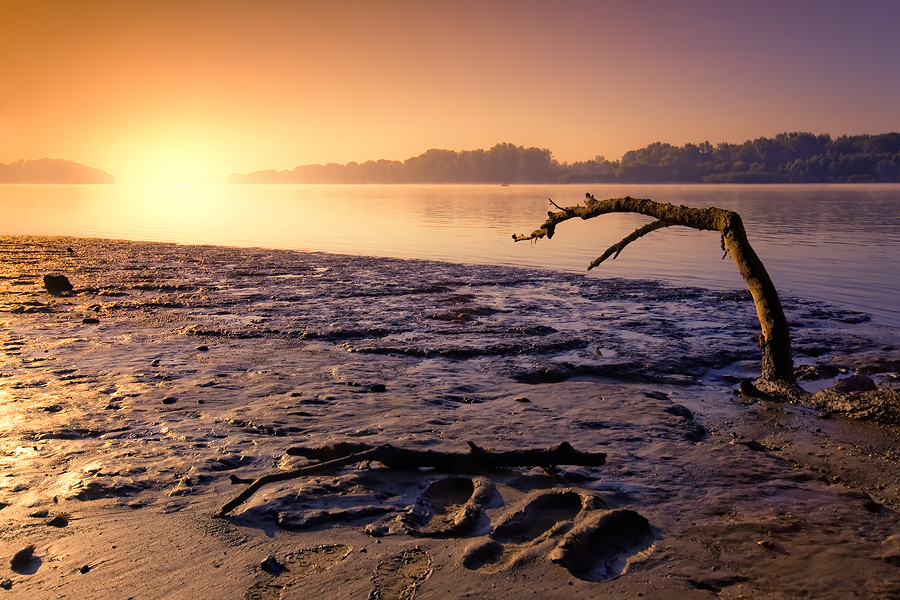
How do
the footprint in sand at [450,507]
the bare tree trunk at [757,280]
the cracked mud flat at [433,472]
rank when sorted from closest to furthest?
the cracked mud flat at [433,472]
the footprint in sand at [450,507]
the bare tree trunk at [757,280]

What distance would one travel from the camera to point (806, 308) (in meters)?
12.7

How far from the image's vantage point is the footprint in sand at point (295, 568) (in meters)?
3.21

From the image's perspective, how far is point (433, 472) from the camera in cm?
469

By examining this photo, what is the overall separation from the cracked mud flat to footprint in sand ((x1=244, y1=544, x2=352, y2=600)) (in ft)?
0.05

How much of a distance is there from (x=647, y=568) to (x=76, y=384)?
A: 595cm

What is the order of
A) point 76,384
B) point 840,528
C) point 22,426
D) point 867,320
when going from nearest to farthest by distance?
point 840,528 → point 22,426 → point 76,384 → point 867,320

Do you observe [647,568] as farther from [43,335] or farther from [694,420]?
[43,335]

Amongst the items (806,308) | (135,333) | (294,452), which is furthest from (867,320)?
(135,333)

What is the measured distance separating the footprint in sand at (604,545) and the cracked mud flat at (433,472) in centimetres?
1

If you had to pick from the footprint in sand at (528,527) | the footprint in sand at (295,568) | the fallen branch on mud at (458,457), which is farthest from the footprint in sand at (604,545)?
the footprint in sand at (295,568)

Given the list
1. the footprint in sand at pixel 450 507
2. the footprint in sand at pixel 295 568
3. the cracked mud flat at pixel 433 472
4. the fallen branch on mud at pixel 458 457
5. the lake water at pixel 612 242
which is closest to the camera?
the footprint in sand at pixel 295 568

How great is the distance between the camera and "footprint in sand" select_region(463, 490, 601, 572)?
3.52 metres

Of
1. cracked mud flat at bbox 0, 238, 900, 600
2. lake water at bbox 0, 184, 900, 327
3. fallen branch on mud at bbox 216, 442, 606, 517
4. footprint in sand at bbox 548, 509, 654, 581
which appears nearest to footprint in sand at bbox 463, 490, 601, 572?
cracked mud flat at bbox 0, 238, 900, 600

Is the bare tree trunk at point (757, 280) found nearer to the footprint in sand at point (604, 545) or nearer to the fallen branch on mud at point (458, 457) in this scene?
the fallen branch on mud at point (458, 457)
